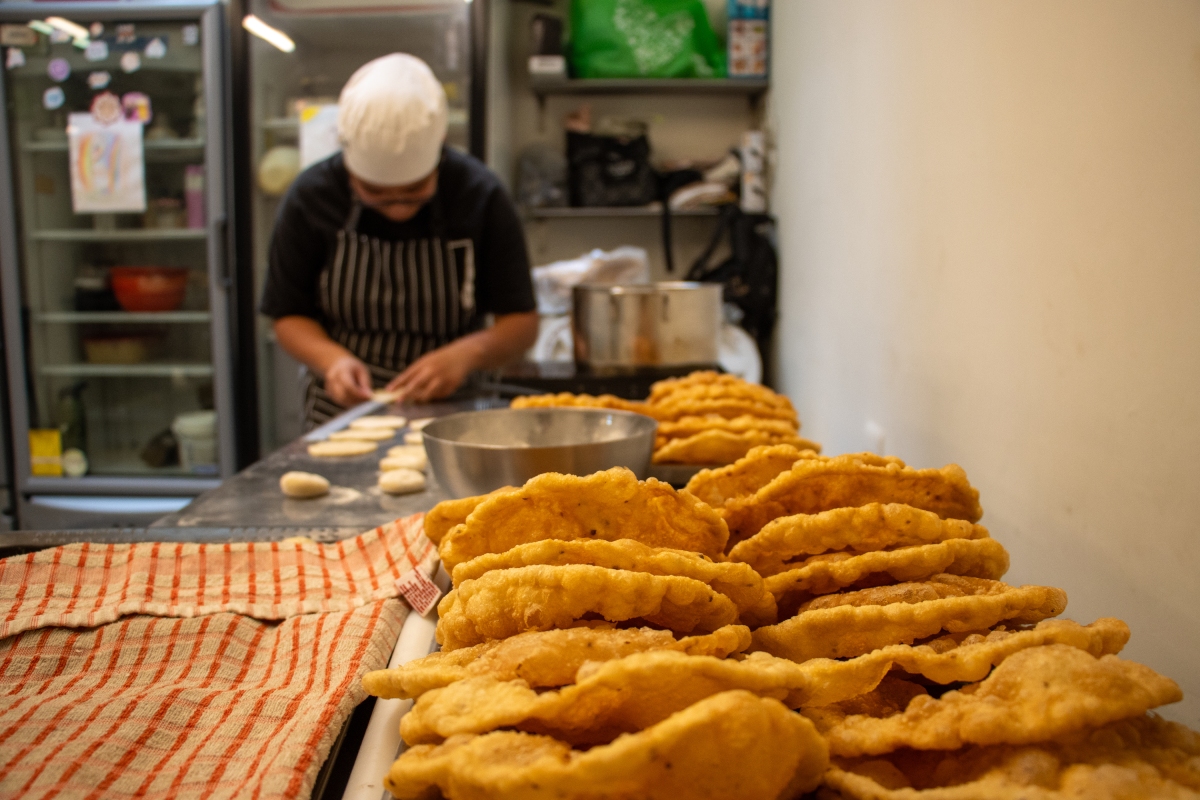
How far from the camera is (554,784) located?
1.59 feet

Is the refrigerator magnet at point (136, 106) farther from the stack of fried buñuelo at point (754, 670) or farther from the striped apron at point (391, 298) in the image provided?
the stack of fried buñuelo at point (754, 670)

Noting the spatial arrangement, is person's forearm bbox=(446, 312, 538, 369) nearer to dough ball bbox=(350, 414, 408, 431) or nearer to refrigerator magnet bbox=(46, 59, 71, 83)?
dough ball bbox=(350, 414, 408, 431)

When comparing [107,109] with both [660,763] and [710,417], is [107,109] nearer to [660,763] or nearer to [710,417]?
[710,417]

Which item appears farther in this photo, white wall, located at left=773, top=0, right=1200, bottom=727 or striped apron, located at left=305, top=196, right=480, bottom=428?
striped apron, located at left=305, top=196, right=480, bottom=428

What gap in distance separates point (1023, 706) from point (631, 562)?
303 mm

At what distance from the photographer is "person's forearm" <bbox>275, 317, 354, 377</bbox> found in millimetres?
2953

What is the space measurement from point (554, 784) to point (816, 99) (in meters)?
3.47

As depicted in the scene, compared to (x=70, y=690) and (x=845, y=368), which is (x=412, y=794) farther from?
(x=845, y=368)

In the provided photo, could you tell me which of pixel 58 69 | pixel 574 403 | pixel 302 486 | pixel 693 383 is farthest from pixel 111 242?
pixel 693 383

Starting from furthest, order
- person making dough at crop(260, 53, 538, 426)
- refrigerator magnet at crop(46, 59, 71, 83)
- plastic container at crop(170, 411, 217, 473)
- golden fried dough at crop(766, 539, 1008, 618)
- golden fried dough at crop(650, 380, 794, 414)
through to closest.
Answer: plastic container at crop(170, 411, 217, 473) < refrigerator magnet at crop(46, 59, 71, 83) < person making dough at crop(260, 53, 538, 426) < golden fried dough at crop(650, 380, 794, 414) < golden fried dough at crop(766, 539, 1008, 618)

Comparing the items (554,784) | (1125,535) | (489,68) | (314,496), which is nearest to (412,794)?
(554,784)

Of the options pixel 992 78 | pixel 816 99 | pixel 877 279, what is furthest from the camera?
pixel 816 99

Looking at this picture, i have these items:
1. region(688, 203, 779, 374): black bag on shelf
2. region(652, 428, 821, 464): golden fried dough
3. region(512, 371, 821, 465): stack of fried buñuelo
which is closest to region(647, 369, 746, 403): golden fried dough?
region(512, 371, 821, 465): stack of fried buñuelo

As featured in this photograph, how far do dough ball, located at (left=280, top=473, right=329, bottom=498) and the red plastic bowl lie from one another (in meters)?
3.76
